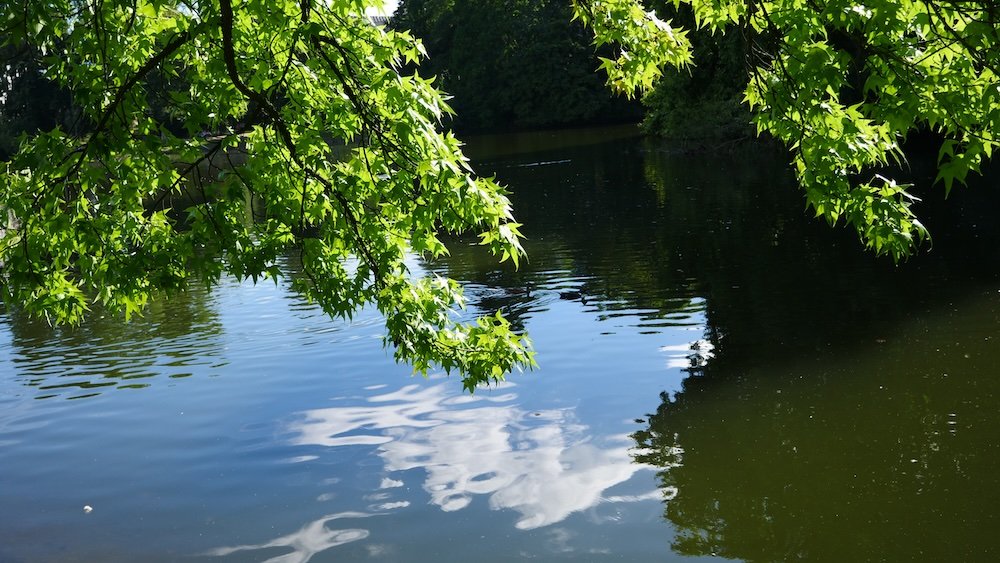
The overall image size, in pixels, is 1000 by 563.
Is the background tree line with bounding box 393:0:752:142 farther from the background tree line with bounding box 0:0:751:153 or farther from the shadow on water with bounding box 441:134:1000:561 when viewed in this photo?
the shadow on water with bounding box 441:134:1000:561

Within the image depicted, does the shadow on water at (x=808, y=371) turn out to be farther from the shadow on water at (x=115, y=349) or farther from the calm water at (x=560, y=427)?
the shadow on water at (x=115, y=349)

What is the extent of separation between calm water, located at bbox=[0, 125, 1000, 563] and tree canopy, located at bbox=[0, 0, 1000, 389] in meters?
1.92

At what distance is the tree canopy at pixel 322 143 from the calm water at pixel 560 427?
6.31ft

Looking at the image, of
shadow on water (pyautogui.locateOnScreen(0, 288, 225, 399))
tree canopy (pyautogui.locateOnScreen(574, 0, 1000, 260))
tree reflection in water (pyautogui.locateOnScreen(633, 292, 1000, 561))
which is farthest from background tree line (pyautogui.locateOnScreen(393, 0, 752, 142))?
tree canopy (pyautogui.locateOnScreen(574, 0, 1000, 260))

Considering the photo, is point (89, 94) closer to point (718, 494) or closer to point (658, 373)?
point (718, 494)

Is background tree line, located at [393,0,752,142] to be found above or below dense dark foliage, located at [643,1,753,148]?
above

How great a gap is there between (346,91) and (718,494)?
4573 mm

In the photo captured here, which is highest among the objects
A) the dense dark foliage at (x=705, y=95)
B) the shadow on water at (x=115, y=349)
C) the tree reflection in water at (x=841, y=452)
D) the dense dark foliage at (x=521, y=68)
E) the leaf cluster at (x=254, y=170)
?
the dense dark foliage at (x=521, y=68)

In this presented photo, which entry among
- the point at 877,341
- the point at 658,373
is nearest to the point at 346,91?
the point at 658,373

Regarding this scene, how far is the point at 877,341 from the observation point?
42.6ft

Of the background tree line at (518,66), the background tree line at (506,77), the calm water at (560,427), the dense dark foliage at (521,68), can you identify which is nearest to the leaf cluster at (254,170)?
the calm water at (560,427)

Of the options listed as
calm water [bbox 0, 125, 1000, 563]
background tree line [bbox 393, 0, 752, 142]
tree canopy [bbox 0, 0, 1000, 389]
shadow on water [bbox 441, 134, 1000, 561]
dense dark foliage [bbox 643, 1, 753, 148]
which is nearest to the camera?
tree canopy [bbox 0, 0, 1000, 389]

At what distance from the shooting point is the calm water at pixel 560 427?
8430 millimetres

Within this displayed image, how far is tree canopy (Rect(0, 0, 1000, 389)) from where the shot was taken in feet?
21.7
